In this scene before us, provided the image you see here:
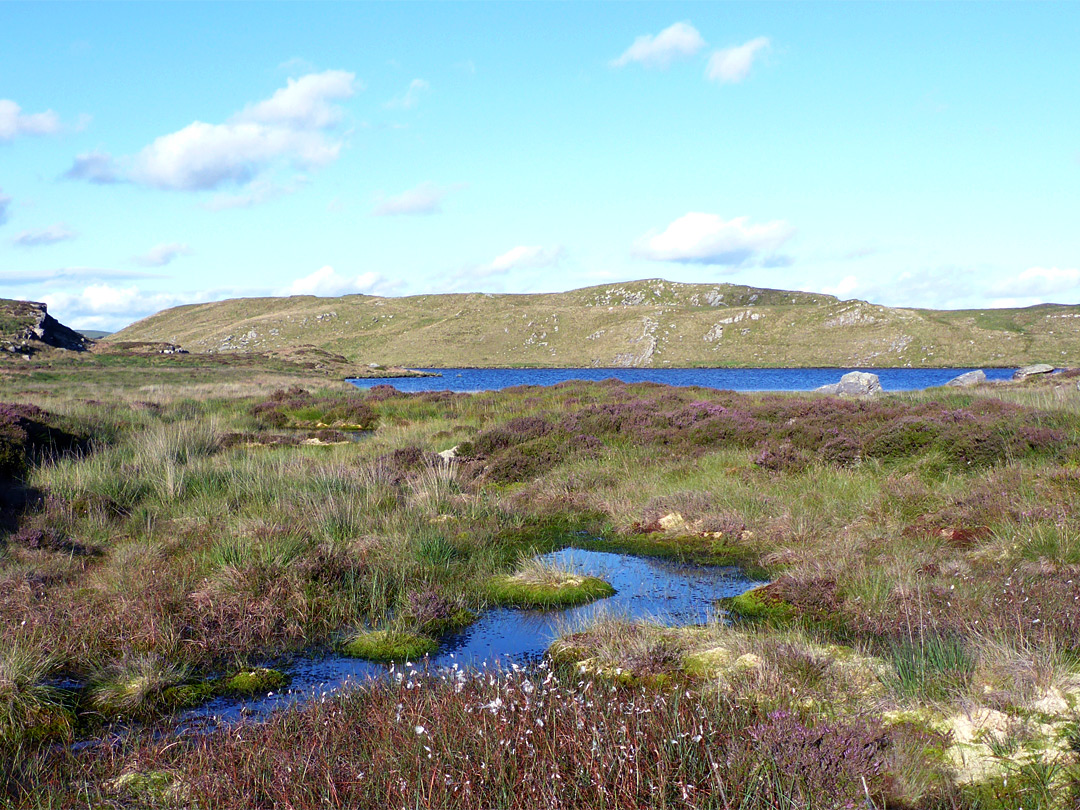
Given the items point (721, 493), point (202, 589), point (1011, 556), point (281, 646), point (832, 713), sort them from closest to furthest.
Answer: point (832, 713) < point (281, 646) < point (202, 589) < point (1011, 556) < point (721, 493)

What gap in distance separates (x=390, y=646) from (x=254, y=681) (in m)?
1.15

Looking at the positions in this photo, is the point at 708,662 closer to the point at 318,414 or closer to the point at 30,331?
the point at 318,414

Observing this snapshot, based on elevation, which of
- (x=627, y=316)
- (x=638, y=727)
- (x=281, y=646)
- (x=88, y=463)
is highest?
(x=627, y=316)

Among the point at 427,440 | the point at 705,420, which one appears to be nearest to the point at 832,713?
the point at 705,420

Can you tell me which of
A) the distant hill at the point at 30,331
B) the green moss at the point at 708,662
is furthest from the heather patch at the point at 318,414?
the distant hill at the point at 30,331

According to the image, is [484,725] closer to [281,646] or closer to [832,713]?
[832,713]

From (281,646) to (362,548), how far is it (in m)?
2.17

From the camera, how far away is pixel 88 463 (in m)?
11.6

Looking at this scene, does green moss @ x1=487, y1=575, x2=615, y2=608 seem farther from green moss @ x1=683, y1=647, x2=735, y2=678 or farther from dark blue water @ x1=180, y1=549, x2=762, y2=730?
green moss @ x1=683, y1=647, x2=735, y2=678

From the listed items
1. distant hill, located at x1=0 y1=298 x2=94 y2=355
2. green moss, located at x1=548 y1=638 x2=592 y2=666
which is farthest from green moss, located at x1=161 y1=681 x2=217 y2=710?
distant hill, located at x1=0 y1=298 x2=94 y2=355

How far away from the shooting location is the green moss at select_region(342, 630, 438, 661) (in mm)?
6145

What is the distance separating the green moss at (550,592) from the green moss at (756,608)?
4.17 ft

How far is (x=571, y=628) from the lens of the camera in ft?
21.2

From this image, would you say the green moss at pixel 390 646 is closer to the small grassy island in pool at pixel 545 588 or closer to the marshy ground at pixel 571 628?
the marshy ground at pixel 571 628
